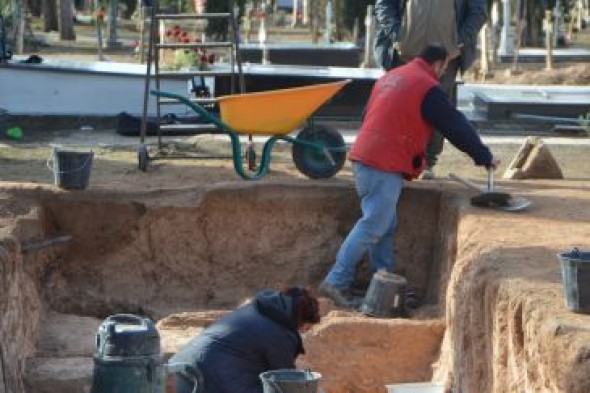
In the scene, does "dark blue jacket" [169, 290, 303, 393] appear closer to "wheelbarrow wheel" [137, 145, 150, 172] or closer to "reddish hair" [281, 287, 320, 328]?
"reddish hair" [281, 287, 320, 328]

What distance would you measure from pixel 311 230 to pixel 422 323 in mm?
1947

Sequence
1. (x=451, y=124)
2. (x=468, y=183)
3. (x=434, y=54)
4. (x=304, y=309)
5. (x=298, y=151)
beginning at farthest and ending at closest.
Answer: (x=298, y=151)
(x=468, y=183)
(x=434, y=54)
(x=451, y=124)
(x=304, y=309)

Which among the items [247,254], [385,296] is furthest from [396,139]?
[247,254]

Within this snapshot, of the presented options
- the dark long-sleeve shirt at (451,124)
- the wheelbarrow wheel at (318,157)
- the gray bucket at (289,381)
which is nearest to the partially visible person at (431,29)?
the wheelbarrow wheel at (318,157)

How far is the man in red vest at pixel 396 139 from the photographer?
10070 millimetres

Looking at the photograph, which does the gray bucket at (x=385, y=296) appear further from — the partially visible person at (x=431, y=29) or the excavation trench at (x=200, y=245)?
the partially visible person at (x=431, y=29)

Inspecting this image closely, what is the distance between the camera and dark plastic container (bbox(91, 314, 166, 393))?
701 centimetres

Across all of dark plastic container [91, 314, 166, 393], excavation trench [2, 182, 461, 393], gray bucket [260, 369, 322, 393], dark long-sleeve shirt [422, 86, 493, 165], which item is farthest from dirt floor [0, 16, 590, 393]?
dark plastic container [91, 314, 166, 393]

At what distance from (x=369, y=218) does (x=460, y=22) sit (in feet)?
6.64

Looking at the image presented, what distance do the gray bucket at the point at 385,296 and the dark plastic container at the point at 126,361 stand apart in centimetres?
359

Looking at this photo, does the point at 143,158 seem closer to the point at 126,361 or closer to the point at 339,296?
the point at 339,296

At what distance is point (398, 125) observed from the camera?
401 inches

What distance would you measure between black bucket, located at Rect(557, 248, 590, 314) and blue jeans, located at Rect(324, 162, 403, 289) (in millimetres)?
3721

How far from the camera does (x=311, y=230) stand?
39.0ft
